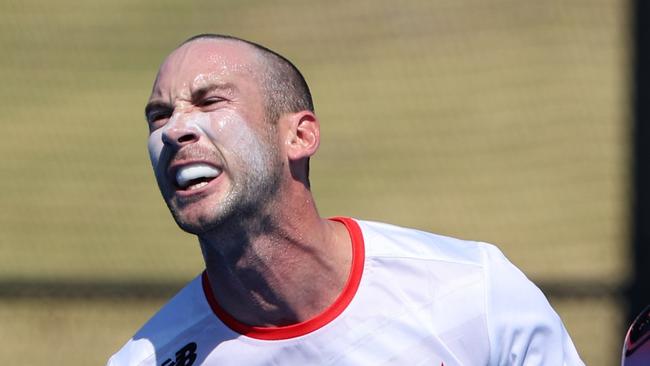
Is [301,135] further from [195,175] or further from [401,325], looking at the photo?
[401,325]

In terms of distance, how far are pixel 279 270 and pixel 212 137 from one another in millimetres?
439

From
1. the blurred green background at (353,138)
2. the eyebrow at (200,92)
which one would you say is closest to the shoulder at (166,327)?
the eyebrow at (200,92)

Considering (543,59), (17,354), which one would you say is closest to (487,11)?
(543,59)

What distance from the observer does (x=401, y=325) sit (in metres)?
3.44

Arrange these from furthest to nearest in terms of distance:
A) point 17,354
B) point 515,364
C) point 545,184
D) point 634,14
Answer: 1. point 545,184
2. point 17,354
3. point 634,14
4. point 515,364

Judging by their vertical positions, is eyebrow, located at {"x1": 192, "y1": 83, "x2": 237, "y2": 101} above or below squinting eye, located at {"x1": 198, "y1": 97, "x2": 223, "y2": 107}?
above

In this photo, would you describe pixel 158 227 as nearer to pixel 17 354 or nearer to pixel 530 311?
pixel 17 354

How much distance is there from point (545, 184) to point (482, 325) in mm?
5180

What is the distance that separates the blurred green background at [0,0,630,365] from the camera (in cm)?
768

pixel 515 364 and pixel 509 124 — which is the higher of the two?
pixel 509 124

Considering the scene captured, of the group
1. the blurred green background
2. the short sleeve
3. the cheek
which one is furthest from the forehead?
the blurred green background

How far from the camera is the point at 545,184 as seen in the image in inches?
332

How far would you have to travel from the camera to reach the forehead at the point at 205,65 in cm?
347

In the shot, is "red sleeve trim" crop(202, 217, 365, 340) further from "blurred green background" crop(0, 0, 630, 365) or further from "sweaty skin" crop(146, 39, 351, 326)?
"blurred green background" crop(0, 0, 630, 365)
